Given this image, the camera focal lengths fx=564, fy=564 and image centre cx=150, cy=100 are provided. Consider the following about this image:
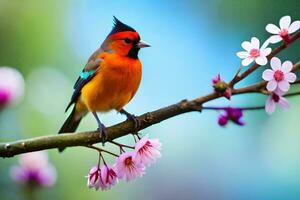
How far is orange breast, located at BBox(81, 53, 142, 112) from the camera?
1.47 metres

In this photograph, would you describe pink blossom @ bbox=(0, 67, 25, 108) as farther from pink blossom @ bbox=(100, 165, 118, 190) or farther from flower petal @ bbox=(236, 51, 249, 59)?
flower petal @ bbox=(236, 51, 249, 59)

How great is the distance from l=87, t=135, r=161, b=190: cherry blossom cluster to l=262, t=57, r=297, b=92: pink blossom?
0.83 feet

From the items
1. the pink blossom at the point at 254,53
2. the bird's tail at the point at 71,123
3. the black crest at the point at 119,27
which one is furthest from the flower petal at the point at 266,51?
the bird's tail at the point at 71,123

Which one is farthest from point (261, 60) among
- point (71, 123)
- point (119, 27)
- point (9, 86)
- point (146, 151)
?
point (9, 86)

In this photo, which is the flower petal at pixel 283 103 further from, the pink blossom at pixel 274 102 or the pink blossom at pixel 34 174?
the pink blossom at pixel 34 174

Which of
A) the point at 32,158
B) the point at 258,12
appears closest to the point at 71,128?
the point at 32,158

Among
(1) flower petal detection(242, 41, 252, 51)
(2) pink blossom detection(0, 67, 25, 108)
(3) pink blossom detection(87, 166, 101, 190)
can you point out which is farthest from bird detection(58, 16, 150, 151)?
(1) flower petal detection(242, 41, 252, 51)

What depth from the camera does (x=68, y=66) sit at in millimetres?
2891

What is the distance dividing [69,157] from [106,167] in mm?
1519

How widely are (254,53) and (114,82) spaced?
595 millimetres

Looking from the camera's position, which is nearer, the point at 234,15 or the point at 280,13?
→ the point at 280,13

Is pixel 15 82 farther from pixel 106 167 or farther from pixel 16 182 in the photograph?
pixel 106 167

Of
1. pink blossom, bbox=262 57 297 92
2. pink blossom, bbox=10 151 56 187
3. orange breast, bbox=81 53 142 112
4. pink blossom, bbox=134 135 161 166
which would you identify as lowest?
pink blossom, bbox=134 135 161 166

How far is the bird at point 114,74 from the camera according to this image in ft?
4.80
